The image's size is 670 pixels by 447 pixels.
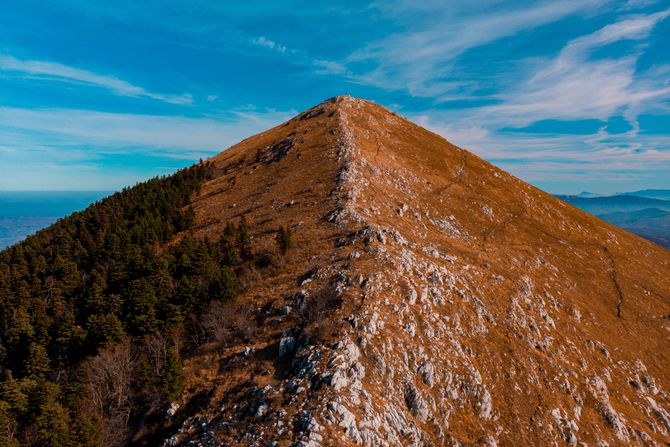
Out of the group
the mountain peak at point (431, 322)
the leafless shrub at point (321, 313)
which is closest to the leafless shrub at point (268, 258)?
the mountain peak at point (431, 322)

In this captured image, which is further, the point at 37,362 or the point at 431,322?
the point at 37,362

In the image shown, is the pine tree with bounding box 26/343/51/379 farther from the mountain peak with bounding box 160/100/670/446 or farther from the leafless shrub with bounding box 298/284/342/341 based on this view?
the leafless shrub with bounding box 298/284/342/341

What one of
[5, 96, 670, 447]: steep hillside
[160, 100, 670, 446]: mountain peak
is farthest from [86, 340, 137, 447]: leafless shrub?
[160, 100, 670, 446]: mountain peak

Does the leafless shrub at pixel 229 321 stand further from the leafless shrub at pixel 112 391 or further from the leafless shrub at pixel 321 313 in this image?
the leafless shrub at pixel 112 391

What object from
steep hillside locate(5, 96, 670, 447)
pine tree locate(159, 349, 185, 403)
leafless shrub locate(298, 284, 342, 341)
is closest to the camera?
steep hillside locate(5, 96, 670, 447)

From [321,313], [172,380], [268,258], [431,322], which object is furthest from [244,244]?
[431,322]

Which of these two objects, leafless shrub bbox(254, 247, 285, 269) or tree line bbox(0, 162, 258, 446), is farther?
leafless shrub bbox(254, 247, 285, 269)

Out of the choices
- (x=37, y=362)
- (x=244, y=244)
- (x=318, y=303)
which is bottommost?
(x=37, y=362)

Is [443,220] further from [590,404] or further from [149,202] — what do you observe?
[149,202]

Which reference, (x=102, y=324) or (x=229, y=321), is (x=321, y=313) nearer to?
(x=229, y=321)
